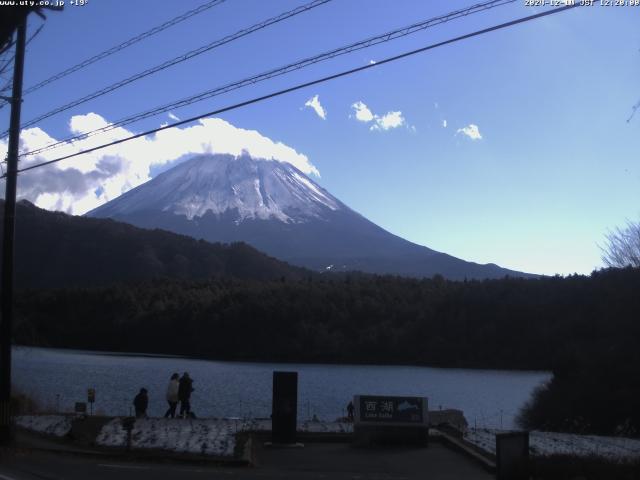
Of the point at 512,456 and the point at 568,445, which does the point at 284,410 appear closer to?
the point at 512,456

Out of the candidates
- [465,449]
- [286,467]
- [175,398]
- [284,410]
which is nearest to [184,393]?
[175,398]

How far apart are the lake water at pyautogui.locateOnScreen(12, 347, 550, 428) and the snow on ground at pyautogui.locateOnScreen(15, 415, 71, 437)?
8813 mm

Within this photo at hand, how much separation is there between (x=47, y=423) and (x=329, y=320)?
299 ft

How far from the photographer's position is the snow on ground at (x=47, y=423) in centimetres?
1884

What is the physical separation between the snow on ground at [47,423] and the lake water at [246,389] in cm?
881

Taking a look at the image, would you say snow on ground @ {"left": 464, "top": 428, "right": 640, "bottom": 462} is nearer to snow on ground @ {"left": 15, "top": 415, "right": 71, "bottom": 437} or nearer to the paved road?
the paved road

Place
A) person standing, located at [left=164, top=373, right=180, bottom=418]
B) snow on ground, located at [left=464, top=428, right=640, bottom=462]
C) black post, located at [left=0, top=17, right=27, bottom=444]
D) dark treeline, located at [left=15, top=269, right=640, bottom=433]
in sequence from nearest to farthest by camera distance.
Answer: snow on ground, located at [left=464, top=428, right=640, bottom=462], black post, located at [left=0, top=17, right=27, bottom=444], person standing, located at [left=164, top=373, right=180, bottom=418], dark treeline, located at [left=15, top=269, right=640, bottom=433]

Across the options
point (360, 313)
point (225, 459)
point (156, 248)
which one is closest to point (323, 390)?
point (225, 459)

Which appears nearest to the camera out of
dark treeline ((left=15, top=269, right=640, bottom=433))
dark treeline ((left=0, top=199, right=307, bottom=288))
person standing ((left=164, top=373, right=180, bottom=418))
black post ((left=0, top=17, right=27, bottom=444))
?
black post ((left=0, top=17, right=27, bottom=444))

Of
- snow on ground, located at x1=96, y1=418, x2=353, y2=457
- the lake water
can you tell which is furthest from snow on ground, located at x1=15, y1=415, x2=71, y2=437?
the lake water

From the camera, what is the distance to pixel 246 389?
46.2 metres

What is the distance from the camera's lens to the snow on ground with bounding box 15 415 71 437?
18.8 metres

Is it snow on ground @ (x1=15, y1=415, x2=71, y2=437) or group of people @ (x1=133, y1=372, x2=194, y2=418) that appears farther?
group of people @ (x1=133, y1=372, x2=194, y2=418)

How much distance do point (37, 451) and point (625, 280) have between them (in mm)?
39874
